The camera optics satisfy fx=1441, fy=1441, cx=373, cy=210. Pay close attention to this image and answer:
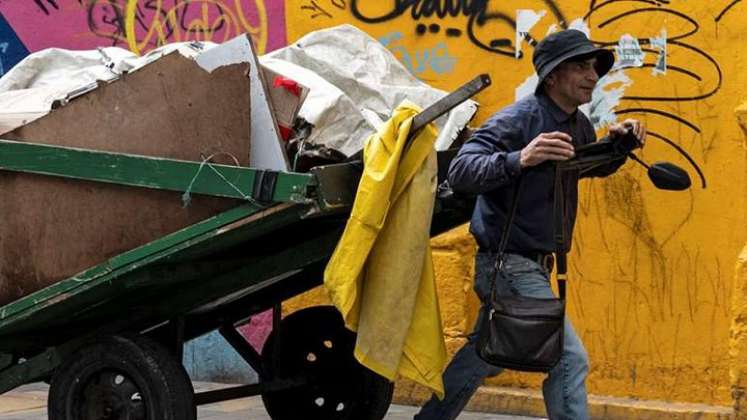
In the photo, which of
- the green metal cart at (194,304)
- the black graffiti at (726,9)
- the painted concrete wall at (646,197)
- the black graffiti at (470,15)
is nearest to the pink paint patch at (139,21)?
the black graffiti at (470,15)

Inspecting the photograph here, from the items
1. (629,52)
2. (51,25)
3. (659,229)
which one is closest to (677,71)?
(629,52)

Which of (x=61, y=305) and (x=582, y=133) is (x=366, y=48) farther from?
(x=61, y=305)

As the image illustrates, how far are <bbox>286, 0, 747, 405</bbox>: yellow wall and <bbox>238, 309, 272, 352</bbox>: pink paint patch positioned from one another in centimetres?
117

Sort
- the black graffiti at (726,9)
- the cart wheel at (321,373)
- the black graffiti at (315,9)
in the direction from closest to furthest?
the cart wheel at (321,373) < the black graffiti at (726,9) < the black graffiti at (315,9)

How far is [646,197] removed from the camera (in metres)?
7.04

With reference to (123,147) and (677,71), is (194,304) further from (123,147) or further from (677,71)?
(677,71)

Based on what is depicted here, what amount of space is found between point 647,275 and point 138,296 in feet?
9.27

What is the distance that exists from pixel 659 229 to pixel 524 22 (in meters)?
1.26

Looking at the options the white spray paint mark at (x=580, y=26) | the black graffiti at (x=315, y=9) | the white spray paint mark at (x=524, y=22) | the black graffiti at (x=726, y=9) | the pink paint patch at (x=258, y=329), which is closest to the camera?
the black graffiti at (x=726, y=9)

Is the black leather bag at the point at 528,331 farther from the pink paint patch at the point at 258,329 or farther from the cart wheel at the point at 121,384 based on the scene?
the pink paint patch at the point at 258,329

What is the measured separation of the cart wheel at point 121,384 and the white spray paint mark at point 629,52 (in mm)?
2983

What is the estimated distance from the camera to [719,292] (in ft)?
22.7

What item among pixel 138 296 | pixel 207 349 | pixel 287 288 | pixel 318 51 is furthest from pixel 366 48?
pixel 207 349

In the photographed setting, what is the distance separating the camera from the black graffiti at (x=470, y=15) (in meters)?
7.36
